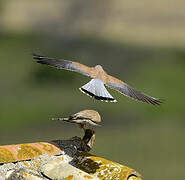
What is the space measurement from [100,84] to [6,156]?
0.71 meters

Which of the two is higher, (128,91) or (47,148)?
(128,91)

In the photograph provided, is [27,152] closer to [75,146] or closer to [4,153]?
[4,153]

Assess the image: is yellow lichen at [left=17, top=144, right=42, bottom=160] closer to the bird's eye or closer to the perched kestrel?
the perched kestrel

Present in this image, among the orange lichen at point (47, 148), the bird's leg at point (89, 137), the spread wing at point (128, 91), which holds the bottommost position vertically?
the orange lichen at point (47, 148)

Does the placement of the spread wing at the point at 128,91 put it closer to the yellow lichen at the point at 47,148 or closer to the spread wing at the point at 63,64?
the spread wing at the point at 63,64

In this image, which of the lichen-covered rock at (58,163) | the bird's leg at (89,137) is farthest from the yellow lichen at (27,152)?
the bird's leg at (89,137)

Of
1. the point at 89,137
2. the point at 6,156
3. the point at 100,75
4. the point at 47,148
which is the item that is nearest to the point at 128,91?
the point at 100,75

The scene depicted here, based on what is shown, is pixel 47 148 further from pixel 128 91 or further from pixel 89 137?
pixel 128 91

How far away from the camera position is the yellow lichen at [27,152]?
2.85 metres

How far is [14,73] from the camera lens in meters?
15.5

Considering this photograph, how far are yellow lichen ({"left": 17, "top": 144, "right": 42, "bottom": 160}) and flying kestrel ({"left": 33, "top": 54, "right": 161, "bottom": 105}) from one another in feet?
1.37

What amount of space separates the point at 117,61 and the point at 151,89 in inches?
91.6

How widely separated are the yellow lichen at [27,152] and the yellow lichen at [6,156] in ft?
0.16

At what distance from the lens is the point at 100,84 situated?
10.3 ft
